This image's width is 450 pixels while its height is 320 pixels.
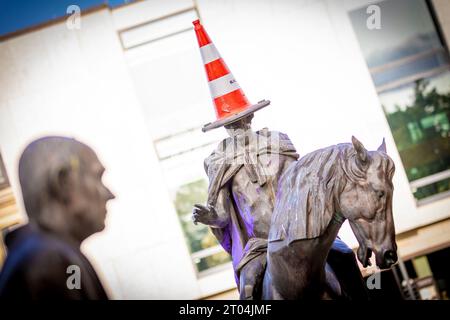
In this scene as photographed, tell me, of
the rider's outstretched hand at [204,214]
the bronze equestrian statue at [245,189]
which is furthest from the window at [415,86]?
the rider's outstretched hand at [204,214]

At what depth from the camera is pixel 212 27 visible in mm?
4867

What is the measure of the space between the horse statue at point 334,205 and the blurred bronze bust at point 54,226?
1.76 metres

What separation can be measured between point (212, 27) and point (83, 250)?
7.41 feet

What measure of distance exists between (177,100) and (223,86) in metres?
2.30

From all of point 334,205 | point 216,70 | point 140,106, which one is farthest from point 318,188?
point 140,106

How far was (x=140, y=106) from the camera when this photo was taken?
4938mm

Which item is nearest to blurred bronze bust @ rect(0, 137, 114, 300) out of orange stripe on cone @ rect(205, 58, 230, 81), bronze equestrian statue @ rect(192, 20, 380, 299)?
bronze equestrian statue @ rect(192, 20, 380, 299)

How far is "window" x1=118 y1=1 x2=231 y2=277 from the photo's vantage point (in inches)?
190

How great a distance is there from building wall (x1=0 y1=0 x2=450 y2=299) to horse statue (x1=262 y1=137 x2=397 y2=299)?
2.79 meters

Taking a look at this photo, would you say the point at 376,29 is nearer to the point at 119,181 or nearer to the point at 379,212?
the point at 119,181

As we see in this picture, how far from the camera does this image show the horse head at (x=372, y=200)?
5.88 feet
